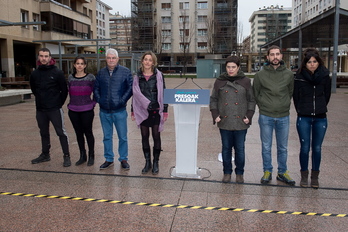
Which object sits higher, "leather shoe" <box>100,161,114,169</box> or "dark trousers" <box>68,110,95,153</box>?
"dark trousers" <box>68,110,95,153</box>

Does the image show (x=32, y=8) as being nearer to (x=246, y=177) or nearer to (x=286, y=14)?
(x=246, y=177)

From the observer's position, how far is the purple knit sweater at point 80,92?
17.6ft

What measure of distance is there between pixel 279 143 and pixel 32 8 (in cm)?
3226

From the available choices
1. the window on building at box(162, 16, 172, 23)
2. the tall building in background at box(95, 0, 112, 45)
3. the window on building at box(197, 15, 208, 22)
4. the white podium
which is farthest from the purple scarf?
the tall building in background at box(95, 0, 112, 45)

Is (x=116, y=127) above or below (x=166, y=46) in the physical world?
below

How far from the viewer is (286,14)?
427 ft

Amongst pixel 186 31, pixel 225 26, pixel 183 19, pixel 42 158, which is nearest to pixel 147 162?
pixel 42 158

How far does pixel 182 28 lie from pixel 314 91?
67.4 metres

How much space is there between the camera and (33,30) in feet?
104

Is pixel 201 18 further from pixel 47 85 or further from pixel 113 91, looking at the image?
pixel 113 91

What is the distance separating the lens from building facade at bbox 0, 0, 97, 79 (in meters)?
28.5

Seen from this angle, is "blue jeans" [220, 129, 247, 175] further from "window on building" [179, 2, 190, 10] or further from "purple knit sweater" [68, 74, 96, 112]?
"window on building" [179, 2, 190, 10]

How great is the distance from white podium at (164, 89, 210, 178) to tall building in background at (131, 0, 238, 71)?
62317 mm

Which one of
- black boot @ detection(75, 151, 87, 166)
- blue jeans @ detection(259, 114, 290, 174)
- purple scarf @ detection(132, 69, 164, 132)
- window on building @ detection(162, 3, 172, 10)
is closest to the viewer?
blue jeans @ detection(259, 114, 290, 174)
